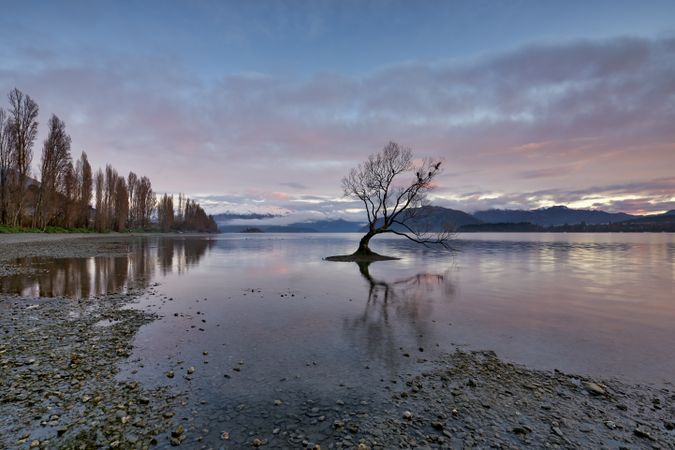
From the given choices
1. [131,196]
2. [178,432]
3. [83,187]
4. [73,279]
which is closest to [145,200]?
[131,196]

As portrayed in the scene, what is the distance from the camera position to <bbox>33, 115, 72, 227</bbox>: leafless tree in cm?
7388

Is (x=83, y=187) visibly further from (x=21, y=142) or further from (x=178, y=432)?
(x=178, y=432)

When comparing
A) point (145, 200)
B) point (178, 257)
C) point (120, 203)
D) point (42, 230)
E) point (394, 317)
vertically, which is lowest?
point (394, 317)

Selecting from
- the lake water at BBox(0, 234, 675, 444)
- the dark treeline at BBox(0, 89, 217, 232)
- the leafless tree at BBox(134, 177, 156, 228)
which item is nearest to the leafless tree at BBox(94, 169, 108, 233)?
the dark treeline at BBox(0, 89, 217, 232)

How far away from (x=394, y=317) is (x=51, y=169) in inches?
3580

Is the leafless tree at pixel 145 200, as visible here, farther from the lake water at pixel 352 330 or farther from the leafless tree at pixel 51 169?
the lake water at pixel 352 330

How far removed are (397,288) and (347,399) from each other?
1612 centimetres

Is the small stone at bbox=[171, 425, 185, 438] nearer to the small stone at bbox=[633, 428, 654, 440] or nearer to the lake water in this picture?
the lake water

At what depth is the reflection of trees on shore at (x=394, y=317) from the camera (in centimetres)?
1101

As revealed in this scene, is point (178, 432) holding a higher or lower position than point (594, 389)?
higher

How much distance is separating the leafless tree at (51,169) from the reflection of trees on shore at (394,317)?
82.4 metres

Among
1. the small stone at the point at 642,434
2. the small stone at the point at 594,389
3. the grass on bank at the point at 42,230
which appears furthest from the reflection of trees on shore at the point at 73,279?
the grass on bank at the point at 42,230

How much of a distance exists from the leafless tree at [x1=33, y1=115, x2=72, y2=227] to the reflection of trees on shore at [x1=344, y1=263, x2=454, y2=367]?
82447 mm

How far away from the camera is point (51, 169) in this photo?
75.5m
